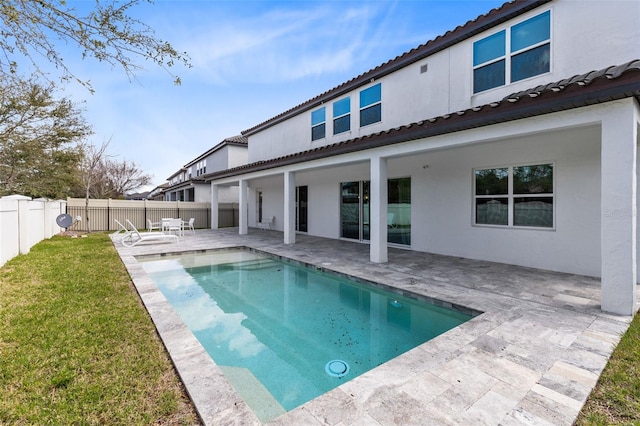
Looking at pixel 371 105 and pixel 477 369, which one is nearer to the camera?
pixel 477 369

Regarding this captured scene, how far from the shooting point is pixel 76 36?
12.4 feet

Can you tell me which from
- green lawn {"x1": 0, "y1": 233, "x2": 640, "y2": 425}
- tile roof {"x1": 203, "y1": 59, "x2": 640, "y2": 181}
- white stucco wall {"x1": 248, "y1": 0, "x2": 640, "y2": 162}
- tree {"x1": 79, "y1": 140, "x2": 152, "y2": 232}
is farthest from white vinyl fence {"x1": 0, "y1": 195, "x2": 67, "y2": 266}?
tree {"x1": 79, "y1": 140, "x2": 152, "y2": 232}

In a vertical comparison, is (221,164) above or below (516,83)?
above

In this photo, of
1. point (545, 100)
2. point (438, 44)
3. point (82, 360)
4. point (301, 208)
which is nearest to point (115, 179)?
point (301, 208)

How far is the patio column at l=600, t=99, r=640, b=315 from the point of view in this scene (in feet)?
15.7

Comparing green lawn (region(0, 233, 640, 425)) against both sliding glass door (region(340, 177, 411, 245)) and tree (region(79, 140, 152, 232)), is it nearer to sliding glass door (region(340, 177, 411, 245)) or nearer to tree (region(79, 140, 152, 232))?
sliding glass door (region(340, 177, 411, 245))

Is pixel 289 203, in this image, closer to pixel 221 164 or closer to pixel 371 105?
pixel 371 105

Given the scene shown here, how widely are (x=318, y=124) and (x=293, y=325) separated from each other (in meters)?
11.3

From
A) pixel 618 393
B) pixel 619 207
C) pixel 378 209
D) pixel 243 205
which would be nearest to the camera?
pixel 618 393

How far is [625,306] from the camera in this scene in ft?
16.0

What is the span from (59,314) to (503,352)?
22.0 feet

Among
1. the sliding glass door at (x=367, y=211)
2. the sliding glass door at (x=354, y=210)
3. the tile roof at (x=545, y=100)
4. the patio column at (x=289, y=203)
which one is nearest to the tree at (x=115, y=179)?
the patio column at (x=289, y=203)

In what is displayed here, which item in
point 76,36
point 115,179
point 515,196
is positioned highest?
point 115,179

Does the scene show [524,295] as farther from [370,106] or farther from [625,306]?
[370,106]
